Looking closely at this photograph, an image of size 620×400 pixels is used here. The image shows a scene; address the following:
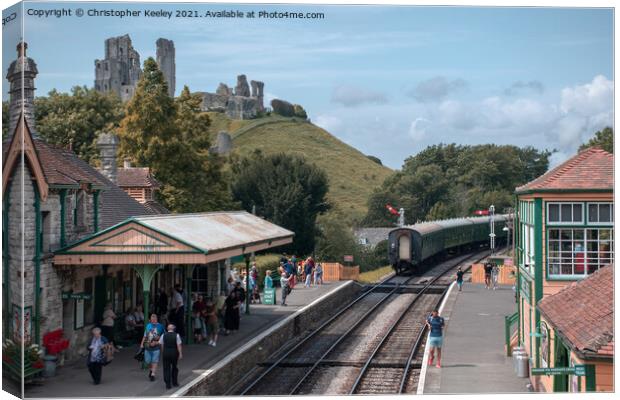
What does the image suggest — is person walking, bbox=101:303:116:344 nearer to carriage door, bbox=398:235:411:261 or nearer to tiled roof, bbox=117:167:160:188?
tiled roof, bbox=117:167:160:188

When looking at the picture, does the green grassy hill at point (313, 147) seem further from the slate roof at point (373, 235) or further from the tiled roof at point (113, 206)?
the tiled roof at point (113, 206)

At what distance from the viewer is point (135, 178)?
3522cm

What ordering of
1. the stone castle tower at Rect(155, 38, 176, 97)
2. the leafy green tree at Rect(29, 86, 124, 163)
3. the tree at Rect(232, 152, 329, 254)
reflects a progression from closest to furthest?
1. the stone castle tower at Rect(155, 38, 176, 97)
2. the leafy green tree at Rect(29, 86, 124, 163)
3. the tree at Rect(232, 152, 329, 254)

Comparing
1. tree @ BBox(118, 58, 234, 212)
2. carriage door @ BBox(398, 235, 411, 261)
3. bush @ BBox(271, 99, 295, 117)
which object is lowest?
carriage door @ BBox(398, 235, 411, 261)

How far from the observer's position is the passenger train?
4994 centimetres

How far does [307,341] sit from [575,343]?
1526cm

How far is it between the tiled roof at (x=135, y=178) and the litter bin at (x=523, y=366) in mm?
18675

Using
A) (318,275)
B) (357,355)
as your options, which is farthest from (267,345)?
(318,275)

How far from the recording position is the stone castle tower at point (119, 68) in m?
23.0

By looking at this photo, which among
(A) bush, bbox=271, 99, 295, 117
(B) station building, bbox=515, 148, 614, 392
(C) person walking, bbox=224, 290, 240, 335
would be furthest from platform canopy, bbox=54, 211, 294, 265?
(A) bush, bbox=271, 99, 295, 117

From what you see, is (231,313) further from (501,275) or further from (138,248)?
(501,275)

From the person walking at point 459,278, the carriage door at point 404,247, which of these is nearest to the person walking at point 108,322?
the person walking at point 459,278

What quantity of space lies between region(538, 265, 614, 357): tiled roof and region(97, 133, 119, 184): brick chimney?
17969 mm

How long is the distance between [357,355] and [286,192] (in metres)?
30.3
